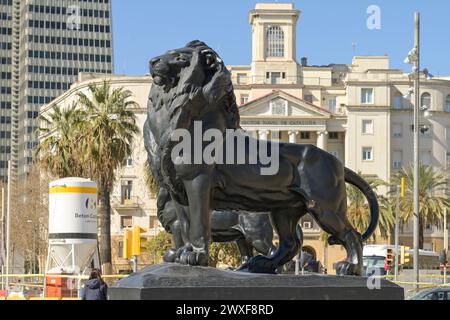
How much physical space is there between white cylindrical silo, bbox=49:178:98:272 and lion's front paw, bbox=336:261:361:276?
105 feet

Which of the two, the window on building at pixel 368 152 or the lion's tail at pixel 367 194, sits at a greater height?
the window on building at pixel 368 152

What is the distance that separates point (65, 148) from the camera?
49469 mm

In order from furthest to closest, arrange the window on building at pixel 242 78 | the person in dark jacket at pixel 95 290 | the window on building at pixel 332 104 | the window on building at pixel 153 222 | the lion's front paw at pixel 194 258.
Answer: the window on building at pixel 242 78 → the window on building at pixel 332 104 → the window on building at pixel 153 222 → the person in dark jacket at pixel 95 290 → the lion's front paw at pixel 194 258

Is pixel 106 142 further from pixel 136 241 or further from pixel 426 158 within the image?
pixel 426 158

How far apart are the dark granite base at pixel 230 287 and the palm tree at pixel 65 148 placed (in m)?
39.3

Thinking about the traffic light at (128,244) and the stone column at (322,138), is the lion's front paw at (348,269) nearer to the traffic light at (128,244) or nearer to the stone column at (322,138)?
the traffic light at (128,244)

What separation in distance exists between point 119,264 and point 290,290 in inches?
3240

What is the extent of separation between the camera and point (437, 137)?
328ft

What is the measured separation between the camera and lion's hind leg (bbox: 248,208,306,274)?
9.95 m

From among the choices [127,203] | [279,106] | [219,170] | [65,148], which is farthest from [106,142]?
[279,106]

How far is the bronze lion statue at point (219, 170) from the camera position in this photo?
9367mm

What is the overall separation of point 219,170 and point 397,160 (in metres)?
91.0

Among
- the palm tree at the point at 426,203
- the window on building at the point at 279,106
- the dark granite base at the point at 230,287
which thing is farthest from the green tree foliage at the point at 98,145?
the window on building at the point at 279,106

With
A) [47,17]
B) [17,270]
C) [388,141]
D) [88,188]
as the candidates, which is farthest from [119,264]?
[47,17]
